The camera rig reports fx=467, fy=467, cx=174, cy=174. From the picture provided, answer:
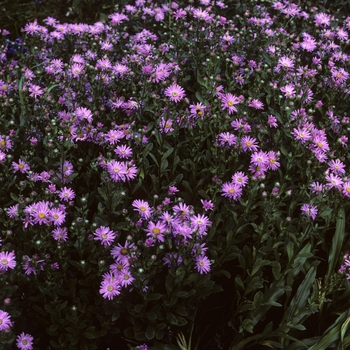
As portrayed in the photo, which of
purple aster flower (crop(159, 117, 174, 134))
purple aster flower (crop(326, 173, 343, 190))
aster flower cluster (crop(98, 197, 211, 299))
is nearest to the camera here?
aster flower cluster (crop(98, 197, 211, 299))

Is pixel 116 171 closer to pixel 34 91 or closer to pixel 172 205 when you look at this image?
pixel 172 205

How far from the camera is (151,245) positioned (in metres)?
2.36

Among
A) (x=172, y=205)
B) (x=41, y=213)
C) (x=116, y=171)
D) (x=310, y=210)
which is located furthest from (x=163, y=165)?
(x=310, y=210)

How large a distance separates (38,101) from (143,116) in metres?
0.79

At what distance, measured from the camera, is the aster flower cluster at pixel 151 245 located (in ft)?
7.75

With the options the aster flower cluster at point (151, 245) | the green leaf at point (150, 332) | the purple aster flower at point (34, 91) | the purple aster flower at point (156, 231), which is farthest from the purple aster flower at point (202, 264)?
the purple aster flower at point (34, 91)

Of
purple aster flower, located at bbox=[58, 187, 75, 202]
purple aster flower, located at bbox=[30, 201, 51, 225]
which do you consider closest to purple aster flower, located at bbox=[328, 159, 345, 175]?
purple aster flower, located at bbox=[58, 187, 75, 202]

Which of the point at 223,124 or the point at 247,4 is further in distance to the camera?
the point at 247,4

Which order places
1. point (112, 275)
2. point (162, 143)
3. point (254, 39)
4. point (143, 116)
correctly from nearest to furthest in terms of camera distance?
1. point (112, 275)
2. point (162, 143)
3. point (143, 116)
4. point (254, 39)

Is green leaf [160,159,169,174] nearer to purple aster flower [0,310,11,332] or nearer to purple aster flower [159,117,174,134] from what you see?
purple aster flower [159,117,174,134]

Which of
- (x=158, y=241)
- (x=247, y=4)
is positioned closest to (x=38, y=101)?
(x=158, y=241)

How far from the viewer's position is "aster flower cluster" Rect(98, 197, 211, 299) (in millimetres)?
2363

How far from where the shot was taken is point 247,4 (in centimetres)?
467

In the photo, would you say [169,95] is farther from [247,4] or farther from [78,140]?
[247,4]
